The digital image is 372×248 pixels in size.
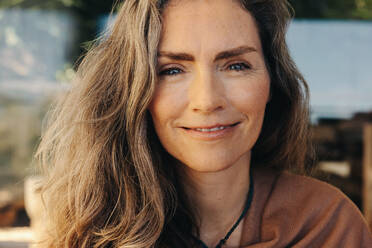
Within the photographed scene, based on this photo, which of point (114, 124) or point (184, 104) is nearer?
point (184, 104)

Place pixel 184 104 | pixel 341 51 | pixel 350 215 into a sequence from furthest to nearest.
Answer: pixel 341 51
pixel 350 215
pixel 184 104

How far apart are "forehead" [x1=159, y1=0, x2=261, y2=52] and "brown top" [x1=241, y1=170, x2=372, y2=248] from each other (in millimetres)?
495

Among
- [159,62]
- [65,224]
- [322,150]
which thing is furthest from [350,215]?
[322,150]

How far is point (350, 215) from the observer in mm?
1366

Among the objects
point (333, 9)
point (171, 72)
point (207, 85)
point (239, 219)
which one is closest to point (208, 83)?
point (207, 85)

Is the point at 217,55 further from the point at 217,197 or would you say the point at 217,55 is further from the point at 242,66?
the point at 217,197

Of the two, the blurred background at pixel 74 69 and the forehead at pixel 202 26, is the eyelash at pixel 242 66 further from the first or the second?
the blurred background at pixel 74 69

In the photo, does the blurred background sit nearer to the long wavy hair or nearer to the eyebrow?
the long wavy hair

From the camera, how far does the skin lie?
124 centimetres

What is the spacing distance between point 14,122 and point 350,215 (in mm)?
3770

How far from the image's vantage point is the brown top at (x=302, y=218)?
1.33 meters

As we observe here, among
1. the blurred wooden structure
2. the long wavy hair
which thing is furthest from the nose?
the blurred wooden structure

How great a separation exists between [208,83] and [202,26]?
6.3 inches

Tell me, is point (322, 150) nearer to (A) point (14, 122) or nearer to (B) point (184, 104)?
(A) point (14, 122)
